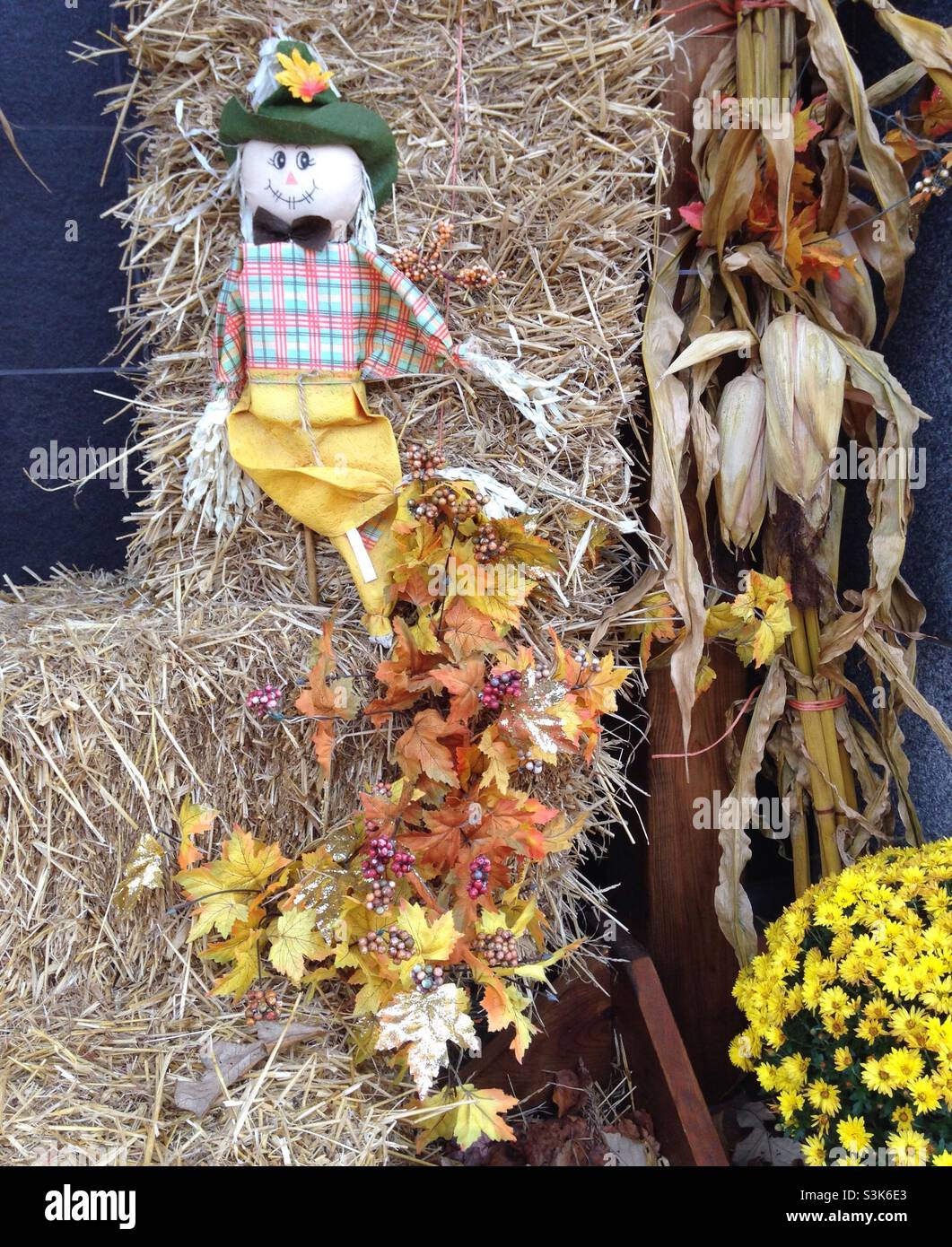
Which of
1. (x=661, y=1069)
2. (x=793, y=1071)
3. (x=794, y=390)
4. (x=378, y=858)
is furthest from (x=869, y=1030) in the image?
(x=794, y=390)

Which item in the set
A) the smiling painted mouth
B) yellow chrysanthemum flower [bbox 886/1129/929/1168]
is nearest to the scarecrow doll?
the smiling painted mouth

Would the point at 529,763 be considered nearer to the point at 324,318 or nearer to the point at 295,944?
the point at 295,944

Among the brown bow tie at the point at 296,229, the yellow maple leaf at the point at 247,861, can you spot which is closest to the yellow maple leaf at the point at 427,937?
the yellow maple leaf at the point at 247,861

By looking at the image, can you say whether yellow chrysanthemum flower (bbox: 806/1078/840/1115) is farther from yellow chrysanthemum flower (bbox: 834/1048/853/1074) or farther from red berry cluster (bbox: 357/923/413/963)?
red berry cluster (bbox: 357/923/413/963)

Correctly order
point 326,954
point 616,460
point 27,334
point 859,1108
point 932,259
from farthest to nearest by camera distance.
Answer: point 27,334 → point 932,259 → point 616,460 → point 326,954 → point 859,1108

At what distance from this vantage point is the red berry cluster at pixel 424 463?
1.06 meters

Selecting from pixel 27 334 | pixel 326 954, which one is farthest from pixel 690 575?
pixel 27 334

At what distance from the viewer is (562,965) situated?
1298 millimetres

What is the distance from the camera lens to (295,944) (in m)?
1.00

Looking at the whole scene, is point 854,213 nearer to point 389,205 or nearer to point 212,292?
point 389,205

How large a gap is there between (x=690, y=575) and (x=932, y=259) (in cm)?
67

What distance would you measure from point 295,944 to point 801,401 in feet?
3.21

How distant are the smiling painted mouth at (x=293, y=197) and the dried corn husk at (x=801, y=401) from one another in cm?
65

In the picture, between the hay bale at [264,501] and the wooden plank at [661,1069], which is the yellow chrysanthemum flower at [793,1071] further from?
the hay bale at [264,501]
